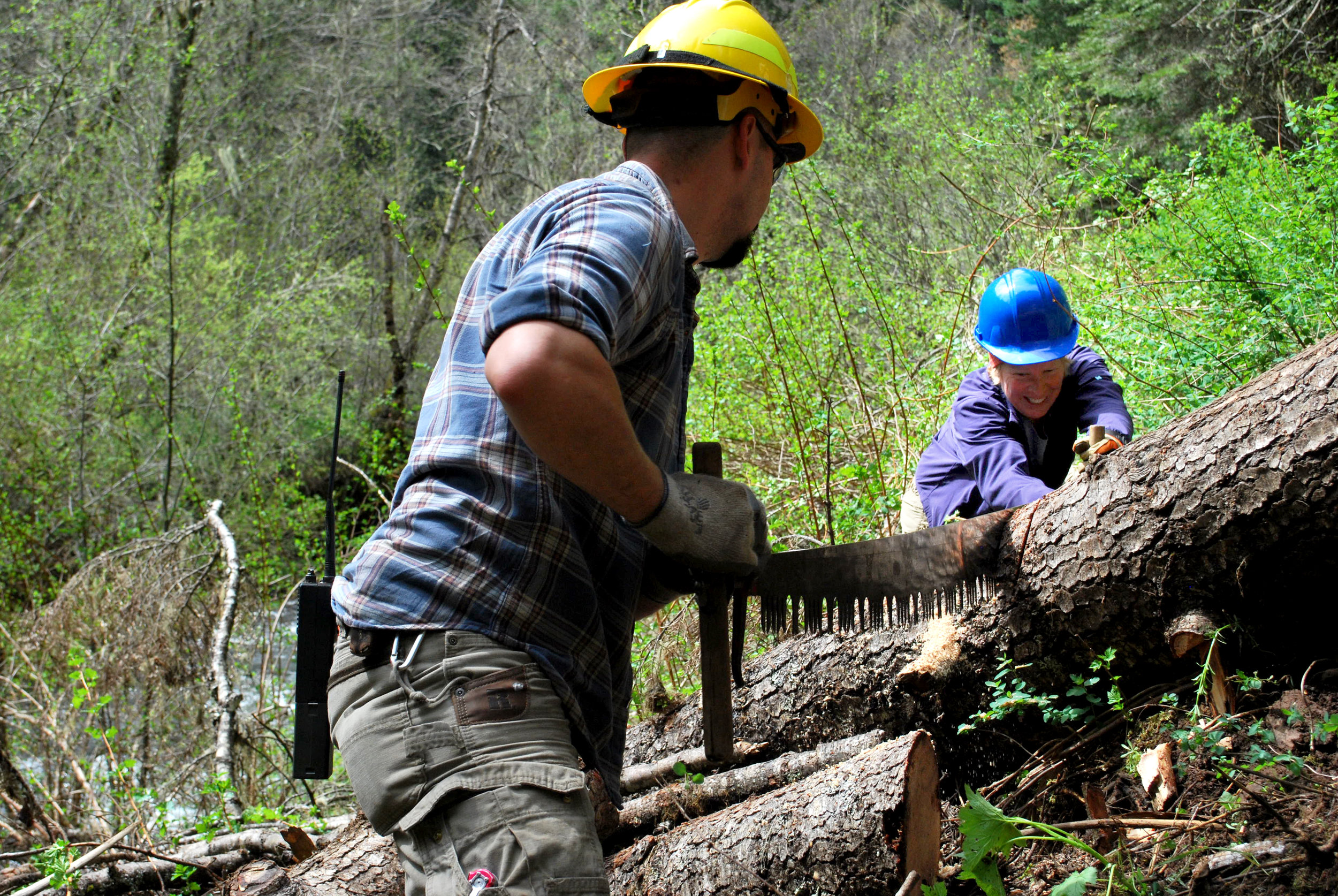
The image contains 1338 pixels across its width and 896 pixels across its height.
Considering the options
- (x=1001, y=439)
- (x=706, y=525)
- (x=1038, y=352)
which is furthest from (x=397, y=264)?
(x=706, y=525)

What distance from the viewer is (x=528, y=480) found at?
5.57 feet

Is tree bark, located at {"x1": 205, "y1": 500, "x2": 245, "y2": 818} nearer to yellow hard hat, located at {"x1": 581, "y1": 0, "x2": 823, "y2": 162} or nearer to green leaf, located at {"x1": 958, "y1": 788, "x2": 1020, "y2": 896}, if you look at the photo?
green leaf, located at {"x1": 958, "y1": 788, "x2": 1020, "y2": 896}

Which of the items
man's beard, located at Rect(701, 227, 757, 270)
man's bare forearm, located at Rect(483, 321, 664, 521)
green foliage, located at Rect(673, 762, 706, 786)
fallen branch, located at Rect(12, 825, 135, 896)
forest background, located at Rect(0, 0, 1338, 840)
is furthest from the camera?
forest background, located at Rect(0, 0, 1338, 840)

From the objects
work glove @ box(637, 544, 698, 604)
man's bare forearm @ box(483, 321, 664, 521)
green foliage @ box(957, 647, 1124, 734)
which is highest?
man's bare forearm @ box(483, 321, 664, 521)

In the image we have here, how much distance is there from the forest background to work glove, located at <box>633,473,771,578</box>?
8.36ft

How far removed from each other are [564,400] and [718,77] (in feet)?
2.84

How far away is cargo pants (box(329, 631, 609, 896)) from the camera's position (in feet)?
5.21

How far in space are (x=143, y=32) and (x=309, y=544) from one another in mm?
6537

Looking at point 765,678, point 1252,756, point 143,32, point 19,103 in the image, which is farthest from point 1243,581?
point 143,32

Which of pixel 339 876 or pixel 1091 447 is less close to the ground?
pixel 1091 447

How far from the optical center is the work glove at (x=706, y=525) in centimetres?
176

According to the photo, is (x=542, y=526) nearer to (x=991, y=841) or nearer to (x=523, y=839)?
(x=523, y=839)

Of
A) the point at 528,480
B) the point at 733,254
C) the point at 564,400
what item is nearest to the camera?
the point at 564,400

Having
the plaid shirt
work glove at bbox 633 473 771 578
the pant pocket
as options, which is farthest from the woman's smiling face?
the pant pocket
